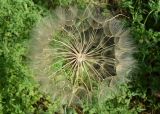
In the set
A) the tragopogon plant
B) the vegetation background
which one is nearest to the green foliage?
the vegetation background

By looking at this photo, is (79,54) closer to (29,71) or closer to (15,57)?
(29,71)

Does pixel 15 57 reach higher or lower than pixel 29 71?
higher

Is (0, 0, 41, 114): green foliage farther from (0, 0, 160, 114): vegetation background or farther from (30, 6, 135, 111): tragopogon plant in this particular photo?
(30, 6, 135, 111): tragopogon plant

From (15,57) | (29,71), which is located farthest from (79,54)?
(15,57)

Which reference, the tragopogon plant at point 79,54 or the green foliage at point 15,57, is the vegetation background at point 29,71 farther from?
the tragopogon plant at point 79,54

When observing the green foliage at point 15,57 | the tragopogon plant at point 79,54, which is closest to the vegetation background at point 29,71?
the green foliage at point 15,57

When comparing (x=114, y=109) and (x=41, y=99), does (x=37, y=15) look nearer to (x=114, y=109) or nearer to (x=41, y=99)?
(x=41, y=99)
